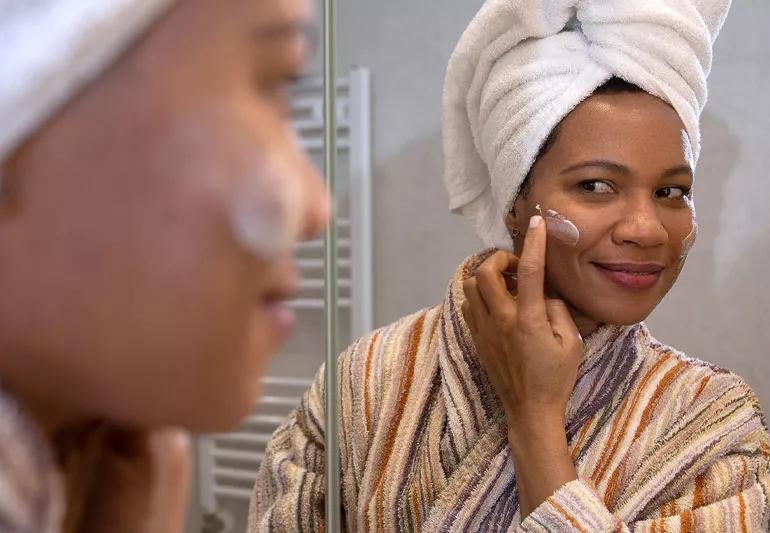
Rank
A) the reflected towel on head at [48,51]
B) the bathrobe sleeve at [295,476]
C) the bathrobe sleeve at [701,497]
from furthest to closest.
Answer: the bathrobe sleeve at [701,497] < the bathrobe sleeve at [295,476] < the reflected towel on head at [48,51]

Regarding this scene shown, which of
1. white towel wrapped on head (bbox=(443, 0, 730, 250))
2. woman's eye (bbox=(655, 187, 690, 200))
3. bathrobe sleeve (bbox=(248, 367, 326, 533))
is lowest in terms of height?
bathrobe sleeve (bbox=(248, 367, 326, 533))

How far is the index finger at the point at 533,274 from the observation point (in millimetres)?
743

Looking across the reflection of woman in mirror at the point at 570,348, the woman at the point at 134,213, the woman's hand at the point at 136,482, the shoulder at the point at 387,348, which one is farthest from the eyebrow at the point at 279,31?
the shoulder at the point at 387,348

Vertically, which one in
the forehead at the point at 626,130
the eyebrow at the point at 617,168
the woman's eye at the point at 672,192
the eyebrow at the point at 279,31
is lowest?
the eyebrow at the point at 279,31

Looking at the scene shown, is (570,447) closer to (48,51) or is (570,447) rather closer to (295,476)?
(295,476)

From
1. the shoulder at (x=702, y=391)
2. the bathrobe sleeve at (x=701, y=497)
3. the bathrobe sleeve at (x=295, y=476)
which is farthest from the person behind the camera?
the shoulder at (x=702, y=391)

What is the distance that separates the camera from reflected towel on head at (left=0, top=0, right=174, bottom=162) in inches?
8.6

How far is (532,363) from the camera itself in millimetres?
726

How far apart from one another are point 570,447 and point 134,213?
0.62m

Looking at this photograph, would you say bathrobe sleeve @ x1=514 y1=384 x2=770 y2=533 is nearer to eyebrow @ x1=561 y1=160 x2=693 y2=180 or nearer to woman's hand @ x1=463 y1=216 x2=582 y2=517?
woman's hand @ x1=463 y1=216 x2=582 y2=517

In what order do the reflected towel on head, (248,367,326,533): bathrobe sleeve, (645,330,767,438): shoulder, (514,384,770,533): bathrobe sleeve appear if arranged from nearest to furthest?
1. the reflected towel on head
2. (248,367,326,533): bathrobe sleeve
3. (514,384,770,533): bathrobe sleeve
4. (645,330,767,438): shoulder

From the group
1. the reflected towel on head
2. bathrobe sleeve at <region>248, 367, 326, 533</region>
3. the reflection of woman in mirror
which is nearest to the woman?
the reflected towel on head

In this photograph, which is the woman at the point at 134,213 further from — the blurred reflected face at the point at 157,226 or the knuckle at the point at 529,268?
the knuckle at the point at 529,268

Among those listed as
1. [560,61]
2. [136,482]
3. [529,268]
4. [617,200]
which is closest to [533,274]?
A: [529,268]
